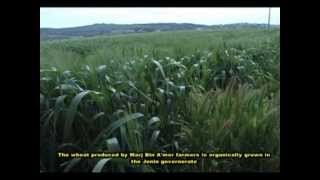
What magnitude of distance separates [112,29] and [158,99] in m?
0.49

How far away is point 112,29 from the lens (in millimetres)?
2869

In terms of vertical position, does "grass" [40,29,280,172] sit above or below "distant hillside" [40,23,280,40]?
below

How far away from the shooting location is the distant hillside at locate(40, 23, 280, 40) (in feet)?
9.34

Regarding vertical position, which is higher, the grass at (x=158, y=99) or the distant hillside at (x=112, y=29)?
the distant hillside at (x=112, y=29)

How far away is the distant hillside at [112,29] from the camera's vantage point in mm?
2848

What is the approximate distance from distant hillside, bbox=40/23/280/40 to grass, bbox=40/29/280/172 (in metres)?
0.03

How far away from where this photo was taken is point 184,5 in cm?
283

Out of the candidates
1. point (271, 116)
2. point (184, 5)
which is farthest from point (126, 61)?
point (271, 116)

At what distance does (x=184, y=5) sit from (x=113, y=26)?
0.43 m

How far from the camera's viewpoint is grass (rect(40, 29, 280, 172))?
9.13ft

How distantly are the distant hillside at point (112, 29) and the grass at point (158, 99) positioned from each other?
35 millimetres
